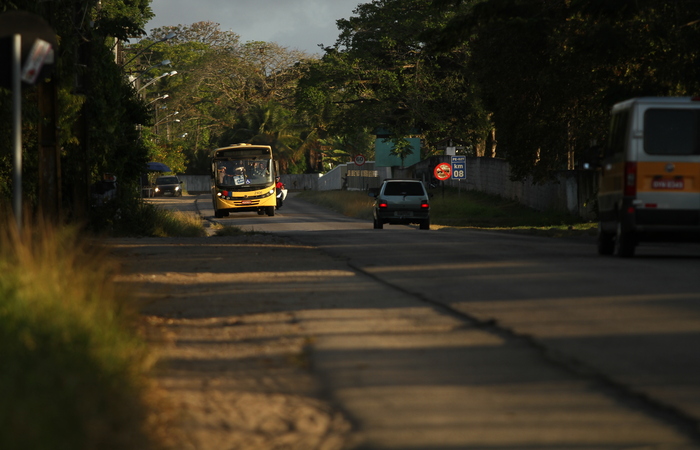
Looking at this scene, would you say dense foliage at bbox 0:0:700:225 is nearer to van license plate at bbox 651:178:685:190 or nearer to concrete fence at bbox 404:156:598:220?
concrete fence at bbox 404:156:598:220

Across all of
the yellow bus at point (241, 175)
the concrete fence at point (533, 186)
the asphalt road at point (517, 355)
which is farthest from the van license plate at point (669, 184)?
the yellow bus at point (241, 175)

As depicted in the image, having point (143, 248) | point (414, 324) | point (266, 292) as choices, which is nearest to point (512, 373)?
point (414, 324)

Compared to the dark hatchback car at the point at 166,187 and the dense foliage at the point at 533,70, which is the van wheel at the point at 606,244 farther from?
the dark hatchback car at the point at 166,187

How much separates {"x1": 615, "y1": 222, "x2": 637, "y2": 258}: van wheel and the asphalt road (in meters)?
1.38

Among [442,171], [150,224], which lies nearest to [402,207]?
[150,224]

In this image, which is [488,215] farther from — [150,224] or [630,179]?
[630,179]

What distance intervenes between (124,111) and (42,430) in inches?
912

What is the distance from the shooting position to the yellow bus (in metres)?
42.7

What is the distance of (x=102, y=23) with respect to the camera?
24844 mm

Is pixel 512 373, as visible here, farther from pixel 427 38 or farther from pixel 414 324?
pixel 427 38

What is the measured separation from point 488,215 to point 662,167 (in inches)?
1078

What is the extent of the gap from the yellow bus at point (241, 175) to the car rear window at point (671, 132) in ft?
96.7

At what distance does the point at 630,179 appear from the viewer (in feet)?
47.2

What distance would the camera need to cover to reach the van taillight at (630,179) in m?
14.4
